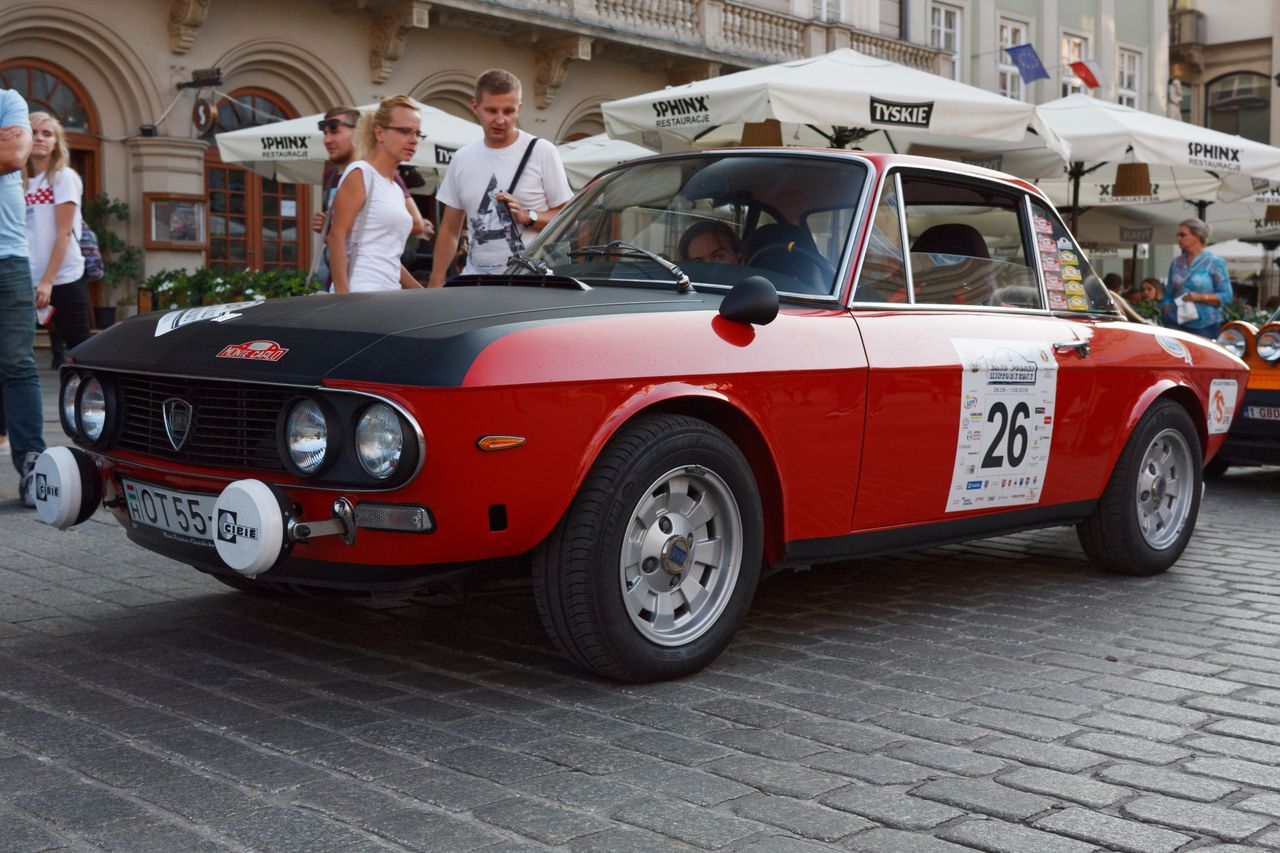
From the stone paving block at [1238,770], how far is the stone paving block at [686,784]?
1.11 m

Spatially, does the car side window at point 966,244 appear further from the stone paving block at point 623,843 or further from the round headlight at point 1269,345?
the round headlight at point 1269,345

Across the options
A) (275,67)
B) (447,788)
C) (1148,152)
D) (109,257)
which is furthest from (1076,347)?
(275,67)

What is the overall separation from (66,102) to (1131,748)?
16942 mm

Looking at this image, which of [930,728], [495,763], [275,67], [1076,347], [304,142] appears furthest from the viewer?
[275,67]

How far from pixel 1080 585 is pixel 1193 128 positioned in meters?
8.78

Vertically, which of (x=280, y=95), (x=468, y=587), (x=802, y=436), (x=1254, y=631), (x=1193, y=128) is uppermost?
(x=280, y=95)

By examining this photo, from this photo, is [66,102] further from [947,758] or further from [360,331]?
[947,758]

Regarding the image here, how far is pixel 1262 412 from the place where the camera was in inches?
360

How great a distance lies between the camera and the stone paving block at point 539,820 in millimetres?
2875

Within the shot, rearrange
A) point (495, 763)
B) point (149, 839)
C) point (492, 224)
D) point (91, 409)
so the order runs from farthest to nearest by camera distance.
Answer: point (492, 224) < point (91, 409) < point (495, 763) < point (149, 839)

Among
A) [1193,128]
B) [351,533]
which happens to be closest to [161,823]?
[351,533]

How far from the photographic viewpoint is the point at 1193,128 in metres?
13.2

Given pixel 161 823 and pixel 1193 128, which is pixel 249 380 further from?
pixel 1193 128

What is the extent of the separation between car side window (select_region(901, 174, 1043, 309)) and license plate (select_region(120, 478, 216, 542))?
2443mm
